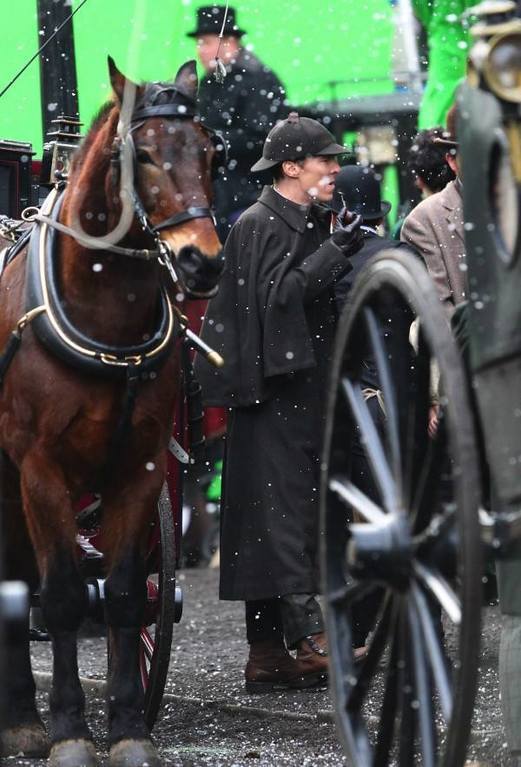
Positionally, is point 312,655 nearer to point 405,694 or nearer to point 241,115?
point 405,694

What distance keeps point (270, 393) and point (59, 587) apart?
5.95ft

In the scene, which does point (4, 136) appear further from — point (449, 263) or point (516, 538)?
point (516, 538)

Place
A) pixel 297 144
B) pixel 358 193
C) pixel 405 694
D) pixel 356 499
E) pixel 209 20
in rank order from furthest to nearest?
pixel 209 20 < pixel 358 193 < pixel 297 144 < pixel 356 499 < pixel 405 694

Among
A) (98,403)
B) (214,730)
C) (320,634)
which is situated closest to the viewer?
(98,403)

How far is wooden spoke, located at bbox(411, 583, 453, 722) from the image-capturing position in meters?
3.91

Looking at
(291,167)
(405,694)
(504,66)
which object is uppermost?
(504,66)

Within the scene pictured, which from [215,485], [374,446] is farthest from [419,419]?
[215,485]

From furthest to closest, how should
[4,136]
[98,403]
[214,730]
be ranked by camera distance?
[4,136] → [214,730] → [98,403]

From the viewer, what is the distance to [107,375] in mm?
5805

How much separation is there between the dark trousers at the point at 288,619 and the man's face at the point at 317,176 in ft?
5.17

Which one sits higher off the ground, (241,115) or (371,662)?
(241,115)

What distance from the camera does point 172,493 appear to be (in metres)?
7.03

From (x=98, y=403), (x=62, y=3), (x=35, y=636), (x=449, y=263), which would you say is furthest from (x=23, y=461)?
(x=62, y=3)

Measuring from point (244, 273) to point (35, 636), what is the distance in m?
1.66
